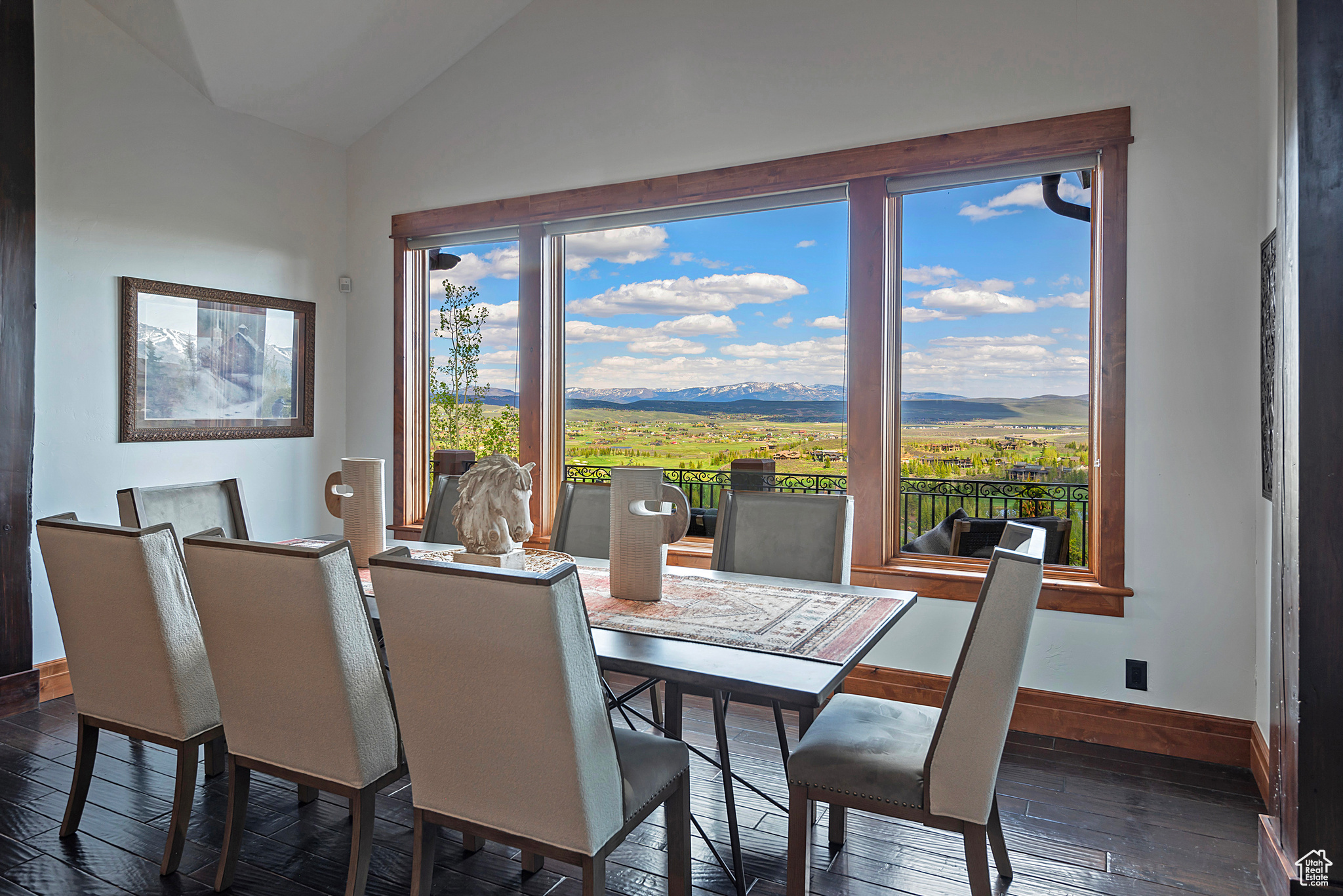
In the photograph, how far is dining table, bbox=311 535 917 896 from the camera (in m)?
1.58

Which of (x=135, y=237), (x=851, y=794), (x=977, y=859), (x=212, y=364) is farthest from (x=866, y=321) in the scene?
(x=135, y=237)

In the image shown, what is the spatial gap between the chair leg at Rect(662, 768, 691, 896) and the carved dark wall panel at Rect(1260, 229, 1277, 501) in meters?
2.17

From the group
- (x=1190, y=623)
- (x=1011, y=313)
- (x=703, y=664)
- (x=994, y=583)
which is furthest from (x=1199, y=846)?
(x=1011, y=313)

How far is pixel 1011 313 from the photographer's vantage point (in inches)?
132

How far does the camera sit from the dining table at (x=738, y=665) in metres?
A: 1.58

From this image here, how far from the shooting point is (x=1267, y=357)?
8.74 ft

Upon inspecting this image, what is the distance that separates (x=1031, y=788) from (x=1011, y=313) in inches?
74.8

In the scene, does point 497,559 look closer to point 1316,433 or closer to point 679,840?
point 679,840

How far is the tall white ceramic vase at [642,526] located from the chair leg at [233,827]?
1.10 metres

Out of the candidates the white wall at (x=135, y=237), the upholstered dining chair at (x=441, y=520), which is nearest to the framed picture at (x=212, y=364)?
the white wall at (x=135, y=237)

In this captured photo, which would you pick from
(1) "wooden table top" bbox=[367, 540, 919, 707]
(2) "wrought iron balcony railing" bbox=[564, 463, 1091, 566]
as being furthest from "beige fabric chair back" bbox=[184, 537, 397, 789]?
(2) "wrought iron balcony railing" bbox=[564, 463, 1091, 566]

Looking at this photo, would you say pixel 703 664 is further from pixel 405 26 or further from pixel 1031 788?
pixel 405 26

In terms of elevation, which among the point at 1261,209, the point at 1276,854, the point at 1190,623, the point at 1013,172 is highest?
the point at 1013,172

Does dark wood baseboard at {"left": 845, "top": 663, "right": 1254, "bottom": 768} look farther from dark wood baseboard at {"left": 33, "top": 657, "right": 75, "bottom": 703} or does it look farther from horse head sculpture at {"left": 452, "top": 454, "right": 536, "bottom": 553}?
dark wood baseboard at {"left": 33, "top": 657, "right": 75, "bottom": 703}
